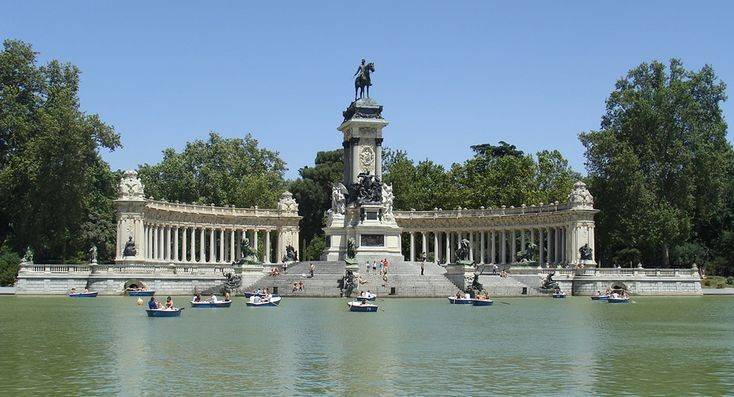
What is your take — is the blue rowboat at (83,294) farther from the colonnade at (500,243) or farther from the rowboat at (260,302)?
the colonnade at (500,243)

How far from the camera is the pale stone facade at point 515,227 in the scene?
302ft

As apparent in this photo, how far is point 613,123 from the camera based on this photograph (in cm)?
9906

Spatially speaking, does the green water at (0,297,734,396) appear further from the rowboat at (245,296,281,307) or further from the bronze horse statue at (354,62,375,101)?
the bronze horse statue at (354,62,375,101)

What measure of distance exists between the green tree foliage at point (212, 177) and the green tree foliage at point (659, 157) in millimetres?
38728

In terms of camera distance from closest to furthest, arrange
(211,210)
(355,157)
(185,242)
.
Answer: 1. (355,157)
2. (185,242)
3. (211,210)

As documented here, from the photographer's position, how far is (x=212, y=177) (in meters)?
120

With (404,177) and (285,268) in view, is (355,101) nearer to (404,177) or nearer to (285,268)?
(285,268)

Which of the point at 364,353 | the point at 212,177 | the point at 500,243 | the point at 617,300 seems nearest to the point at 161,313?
the point at 364,353

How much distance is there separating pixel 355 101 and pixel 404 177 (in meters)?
26.6

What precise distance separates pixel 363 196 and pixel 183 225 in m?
20.6

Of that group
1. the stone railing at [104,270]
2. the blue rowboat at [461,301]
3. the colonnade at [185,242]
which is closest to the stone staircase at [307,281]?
the stone railing at [104,270]

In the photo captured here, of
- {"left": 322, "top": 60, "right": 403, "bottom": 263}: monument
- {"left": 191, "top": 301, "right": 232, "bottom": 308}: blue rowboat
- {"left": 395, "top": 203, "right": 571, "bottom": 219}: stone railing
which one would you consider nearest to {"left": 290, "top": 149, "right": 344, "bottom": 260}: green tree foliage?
{"left": 395, "top": 203, "right": 571, "bottom": 219}: stone railing

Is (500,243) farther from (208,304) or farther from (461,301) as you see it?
(208,304)

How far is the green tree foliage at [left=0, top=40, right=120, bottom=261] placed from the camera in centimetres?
8475
